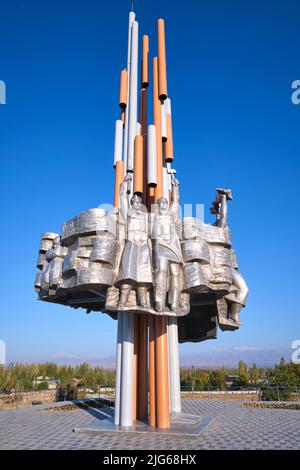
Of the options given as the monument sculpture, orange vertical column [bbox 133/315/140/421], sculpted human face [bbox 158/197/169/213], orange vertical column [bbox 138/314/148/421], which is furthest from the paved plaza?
sculpted human face [bbox 158/197/169/213]

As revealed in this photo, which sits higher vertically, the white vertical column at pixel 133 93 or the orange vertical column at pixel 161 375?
the white vertical column at pixel 133 93

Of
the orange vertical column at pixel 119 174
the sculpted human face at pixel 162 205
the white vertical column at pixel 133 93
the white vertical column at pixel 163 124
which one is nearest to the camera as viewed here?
the sculpted human face at pixel 162 205

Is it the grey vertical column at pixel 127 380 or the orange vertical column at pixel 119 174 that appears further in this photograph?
the orange vertical column at pixel 119 174

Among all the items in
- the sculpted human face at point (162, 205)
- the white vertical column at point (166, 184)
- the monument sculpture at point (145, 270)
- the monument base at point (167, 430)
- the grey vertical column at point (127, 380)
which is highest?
the white vertical column at point (166, 184)

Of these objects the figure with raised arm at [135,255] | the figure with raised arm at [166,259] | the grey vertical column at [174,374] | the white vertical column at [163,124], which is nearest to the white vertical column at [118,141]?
the white vertical column at [163,124]

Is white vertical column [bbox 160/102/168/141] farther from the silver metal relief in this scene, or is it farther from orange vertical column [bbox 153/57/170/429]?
orange vertical column [bbox 153/57/170/429]

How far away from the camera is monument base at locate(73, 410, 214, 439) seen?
403 inches

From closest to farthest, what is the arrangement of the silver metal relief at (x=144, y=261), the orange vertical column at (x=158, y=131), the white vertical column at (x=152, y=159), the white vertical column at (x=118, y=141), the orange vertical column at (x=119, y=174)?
1. the silver metal relief at (x=144, y=261)
2. the white vertical column at (x=152, y=159)
3. the orange vertical column at (x=158, y=131)
4. the orange vertical column at (x=119, y=174)
5. the white vertical column at (x=118, y=141)

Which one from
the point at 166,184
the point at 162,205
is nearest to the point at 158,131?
the point at 166,184

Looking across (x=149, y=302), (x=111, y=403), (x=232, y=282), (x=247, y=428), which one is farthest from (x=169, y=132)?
(x=111, y=403)

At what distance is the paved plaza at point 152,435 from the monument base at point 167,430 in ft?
0.48

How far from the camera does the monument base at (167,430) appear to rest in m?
10.2

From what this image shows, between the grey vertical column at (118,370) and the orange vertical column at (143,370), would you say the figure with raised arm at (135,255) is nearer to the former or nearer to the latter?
the grey vertical column at (118,370)

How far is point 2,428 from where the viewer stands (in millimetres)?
12125
